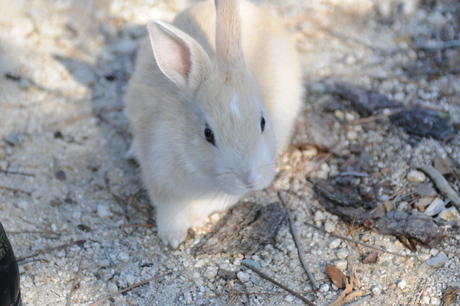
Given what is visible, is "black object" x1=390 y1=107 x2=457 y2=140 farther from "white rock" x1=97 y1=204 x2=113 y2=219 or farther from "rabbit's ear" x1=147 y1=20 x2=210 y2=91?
"white rock" x1=97 y1=204 x2=113 y2=219

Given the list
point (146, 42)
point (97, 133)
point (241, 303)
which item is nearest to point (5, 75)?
point (97, 133)

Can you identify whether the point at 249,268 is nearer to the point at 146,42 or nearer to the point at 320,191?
the point at 320,191

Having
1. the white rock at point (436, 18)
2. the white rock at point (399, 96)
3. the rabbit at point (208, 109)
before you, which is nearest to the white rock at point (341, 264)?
the rabbit at point (208, 109)

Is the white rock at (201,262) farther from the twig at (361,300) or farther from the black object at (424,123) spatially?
the black object at (424,123)

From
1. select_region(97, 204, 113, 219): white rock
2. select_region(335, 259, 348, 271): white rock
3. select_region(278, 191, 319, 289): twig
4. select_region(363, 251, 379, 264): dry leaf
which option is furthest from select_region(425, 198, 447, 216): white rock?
select_region(97, 204, 113, 219): white rock

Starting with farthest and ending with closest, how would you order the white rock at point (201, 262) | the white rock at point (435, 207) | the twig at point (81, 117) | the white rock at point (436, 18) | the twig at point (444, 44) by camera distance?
the white rock at point (436, 18)
the twig at point (444, 44)
the twig at point (81, 117)
the white rock at point (435, 207)
the white rock at point (201, 262)

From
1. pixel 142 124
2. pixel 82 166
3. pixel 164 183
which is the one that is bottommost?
pixel 82 166
